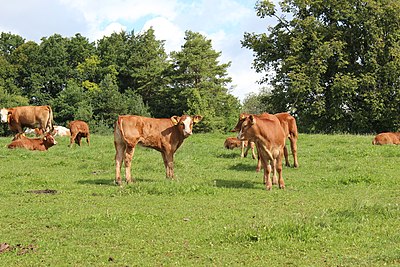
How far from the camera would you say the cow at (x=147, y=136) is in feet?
44.1

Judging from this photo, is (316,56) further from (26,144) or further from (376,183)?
(376,183)

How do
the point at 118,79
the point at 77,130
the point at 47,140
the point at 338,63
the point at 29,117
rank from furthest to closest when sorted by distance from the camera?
the point at 118,79 → the point at 338,63 → the point at 77,130 → the point at 29,117 → the point at 47,140

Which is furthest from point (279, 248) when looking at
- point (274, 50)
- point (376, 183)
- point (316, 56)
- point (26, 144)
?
point (274, 50)

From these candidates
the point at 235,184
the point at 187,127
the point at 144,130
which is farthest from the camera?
the point at 187,127

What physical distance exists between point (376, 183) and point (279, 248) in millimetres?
6762

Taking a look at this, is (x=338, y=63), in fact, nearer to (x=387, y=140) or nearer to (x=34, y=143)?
(x=387, y=140)

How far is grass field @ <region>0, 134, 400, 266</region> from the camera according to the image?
22.4 feet

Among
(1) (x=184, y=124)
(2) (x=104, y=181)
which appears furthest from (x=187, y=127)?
(2) (x=104, y=181)

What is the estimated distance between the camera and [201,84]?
62.1 meters

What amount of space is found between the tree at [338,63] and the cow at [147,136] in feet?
78.9

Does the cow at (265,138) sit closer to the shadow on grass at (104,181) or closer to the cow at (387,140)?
the shadow on grass at (104,181)

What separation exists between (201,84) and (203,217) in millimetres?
53469

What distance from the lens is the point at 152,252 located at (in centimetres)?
710

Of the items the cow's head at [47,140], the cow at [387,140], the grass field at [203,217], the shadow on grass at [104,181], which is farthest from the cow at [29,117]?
the cow at [387,140]
